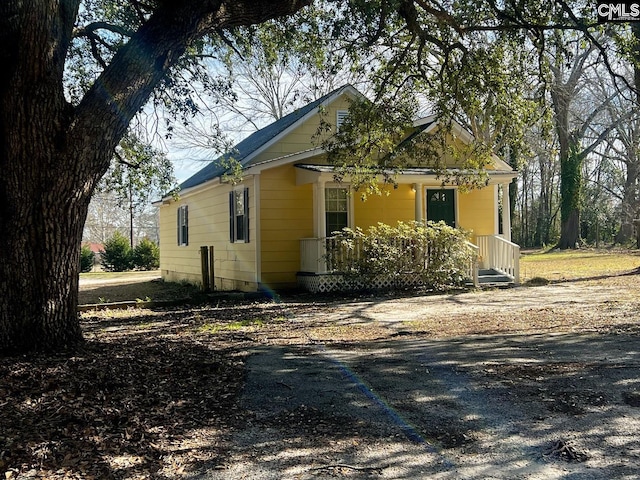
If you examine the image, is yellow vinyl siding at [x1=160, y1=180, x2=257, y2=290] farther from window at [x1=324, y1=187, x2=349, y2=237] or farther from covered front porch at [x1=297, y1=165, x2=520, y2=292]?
window at [x1=324, y1=187, x2=349, y2=237]

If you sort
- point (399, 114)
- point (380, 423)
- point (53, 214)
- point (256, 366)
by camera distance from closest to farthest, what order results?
point (380, 423), point (53, 214), point (256, 366), point (399, 114)

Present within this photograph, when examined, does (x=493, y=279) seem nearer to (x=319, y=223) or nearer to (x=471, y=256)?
(x=471, y=256)

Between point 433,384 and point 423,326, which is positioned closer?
point 433,384

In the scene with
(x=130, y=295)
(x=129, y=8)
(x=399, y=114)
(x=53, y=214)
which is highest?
(x=129, y=8)

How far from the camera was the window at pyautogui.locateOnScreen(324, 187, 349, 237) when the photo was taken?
50.9 ft

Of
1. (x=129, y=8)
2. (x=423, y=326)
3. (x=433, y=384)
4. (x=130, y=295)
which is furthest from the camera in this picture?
(x=130, y=295)

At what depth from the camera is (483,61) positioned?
32.4 ft

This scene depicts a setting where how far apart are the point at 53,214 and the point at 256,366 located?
7.47 feet

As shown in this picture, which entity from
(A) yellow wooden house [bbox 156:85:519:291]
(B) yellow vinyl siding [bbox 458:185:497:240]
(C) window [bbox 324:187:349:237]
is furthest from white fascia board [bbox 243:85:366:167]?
(B) yellow vinyl siding [bbox 458:185:497:240]

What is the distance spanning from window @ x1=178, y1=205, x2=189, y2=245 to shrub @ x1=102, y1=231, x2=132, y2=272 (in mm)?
12421

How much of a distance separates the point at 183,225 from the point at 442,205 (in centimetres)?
959

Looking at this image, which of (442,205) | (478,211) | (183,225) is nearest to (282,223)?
(442,205)

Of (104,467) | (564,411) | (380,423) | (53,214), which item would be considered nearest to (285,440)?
(380,423)

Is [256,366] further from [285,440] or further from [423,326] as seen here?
[423,326]
